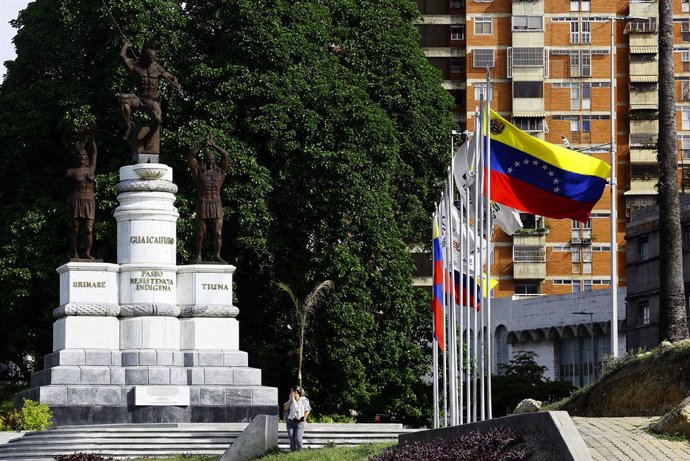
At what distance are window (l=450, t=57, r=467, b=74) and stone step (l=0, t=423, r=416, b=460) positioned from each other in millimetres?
55415

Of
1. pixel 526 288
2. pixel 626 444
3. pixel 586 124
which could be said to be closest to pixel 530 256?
pixel 526 288

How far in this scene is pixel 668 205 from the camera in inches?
1446

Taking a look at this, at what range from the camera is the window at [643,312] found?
6956cm

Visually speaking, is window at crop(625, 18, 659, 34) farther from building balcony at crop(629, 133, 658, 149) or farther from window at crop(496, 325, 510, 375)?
window at crop(496, 325, 510, 375)

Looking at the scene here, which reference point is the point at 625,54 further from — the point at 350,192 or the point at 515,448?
the point at 515,448

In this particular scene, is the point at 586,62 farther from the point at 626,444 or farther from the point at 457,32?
the point at 626,444

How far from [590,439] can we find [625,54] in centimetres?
7182

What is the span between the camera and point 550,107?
9131 cm

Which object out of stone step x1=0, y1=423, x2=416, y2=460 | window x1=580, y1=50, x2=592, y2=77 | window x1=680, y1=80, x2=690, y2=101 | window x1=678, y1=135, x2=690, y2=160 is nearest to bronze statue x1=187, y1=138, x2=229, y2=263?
stone step x1=0, y1=423, x2=416, y2=460

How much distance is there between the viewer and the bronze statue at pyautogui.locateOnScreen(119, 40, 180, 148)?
44.3 meters

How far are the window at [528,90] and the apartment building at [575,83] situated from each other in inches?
2.2

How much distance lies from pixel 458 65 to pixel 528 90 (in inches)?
173

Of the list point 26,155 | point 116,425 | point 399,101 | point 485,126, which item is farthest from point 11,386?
point 485,126

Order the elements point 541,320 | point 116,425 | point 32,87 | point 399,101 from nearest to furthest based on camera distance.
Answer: point 116,425 < point 32,87 < point 399,101 < point 541,320
